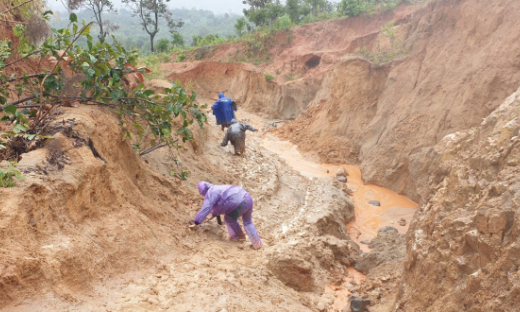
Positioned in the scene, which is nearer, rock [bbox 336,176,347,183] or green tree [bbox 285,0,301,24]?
rock [bbox 336,176,347,183]

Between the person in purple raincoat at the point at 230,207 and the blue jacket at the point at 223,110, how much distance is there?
196 inches

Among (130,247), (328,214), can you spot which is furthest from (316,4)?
(130,247)

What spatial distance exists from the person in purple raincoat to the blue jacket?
16.4 ft

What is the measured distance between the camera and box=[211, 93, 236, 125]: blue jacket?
9258mm

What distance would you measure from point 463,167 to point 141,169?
3.51m

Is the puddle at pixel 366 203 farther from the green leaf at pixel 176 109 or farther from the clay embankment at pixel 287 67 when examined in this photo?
the clay embankment at pixel 287 67

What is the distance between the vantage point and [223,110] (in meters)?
9.33

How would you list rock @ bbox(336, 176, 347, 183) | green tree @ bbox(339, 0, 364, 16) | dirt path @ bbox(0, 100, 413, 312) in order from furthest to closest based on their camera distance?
green tree @ bbox(339, 0, 364, 16) < rock @ bbox(336, 176, 347, 183) < dirt path @ bbox(0, 100, 413, 312)

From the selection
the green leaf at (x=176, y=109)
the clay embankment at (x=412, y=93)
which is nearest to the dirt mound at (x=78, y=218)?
the green leaf at (x=176, y=109)

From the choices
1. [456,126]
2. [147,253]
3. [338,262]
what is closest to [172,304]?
[147,253]

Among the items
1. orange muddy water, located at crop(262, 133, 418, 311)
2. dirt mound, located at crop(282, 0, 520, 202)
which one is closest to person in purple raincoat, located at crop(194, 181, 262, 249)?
orange muddy water, located at crop(262, 133, 418, 311)

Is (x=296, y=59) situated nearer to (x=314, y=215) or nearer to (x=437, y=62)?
(x=437, y=62)

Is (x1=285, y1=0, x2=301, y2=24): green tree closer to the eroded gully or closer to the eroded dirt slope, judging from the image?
the eroded gully

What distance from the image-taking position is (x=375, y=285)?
4.25 metres
